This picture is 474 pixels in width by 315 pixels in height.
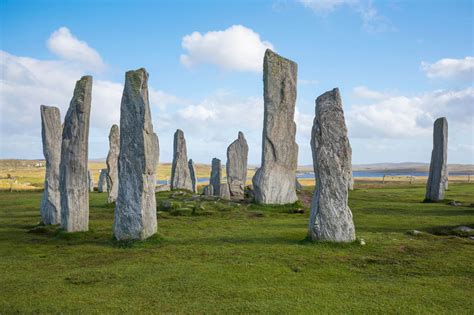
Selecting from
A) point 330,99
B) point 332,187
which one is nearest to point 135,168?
point 332,187

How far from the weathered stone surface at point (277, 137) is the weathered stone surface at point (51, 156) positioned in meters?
9.84

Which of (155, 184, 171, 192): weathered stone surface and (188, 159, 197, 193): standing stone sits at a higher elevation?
(188, 159, 197, 193): standing stone

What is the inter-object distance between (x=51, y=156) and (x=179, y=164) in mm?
17446

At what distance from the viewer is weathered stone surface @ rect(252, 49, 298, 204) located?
22359 mm

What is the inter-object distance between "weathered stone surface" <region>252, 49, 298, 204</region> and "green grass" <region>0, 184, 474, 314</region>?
5552mm

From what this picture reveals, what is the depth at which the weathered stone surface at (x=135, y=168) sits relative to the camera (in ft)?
43.7

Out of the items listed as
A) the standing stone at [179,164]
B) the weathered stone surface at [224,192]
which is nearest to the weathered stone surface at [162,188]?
the standing stone at [179,164]

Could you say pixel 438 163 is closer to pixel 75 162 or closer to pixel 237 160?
pixel 237 160

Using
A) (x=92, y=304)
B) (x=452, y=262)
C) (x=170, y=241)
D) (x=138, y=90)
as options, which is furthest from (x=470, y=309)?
(x=138, y=90)

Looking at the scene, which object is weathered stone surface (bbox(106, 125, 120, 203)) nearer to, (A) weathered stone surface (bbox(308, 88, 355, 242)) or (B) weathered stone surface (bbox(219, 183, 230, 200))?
(B) weathered stone surface (bbox(219, 183, 230, 200))

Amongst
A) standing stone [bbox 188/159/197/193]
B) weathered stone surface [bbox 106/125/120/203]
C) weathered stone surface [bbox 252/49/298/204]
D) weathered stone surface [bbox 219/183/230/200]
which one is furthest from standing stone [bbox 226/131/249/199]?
standing stone [bbox 188/159/197/193]

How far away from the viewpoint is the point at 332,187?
1253 cm

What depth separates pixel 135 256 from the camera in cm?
1173

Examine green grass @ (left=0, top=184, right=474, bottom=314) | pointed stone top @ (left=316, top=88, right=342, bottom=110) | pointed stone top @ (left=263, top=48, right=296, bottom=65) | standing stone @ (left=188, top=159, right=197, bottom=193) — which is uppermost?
pointed stone top @ (left=263, top=48, right=296, bottom=65)
